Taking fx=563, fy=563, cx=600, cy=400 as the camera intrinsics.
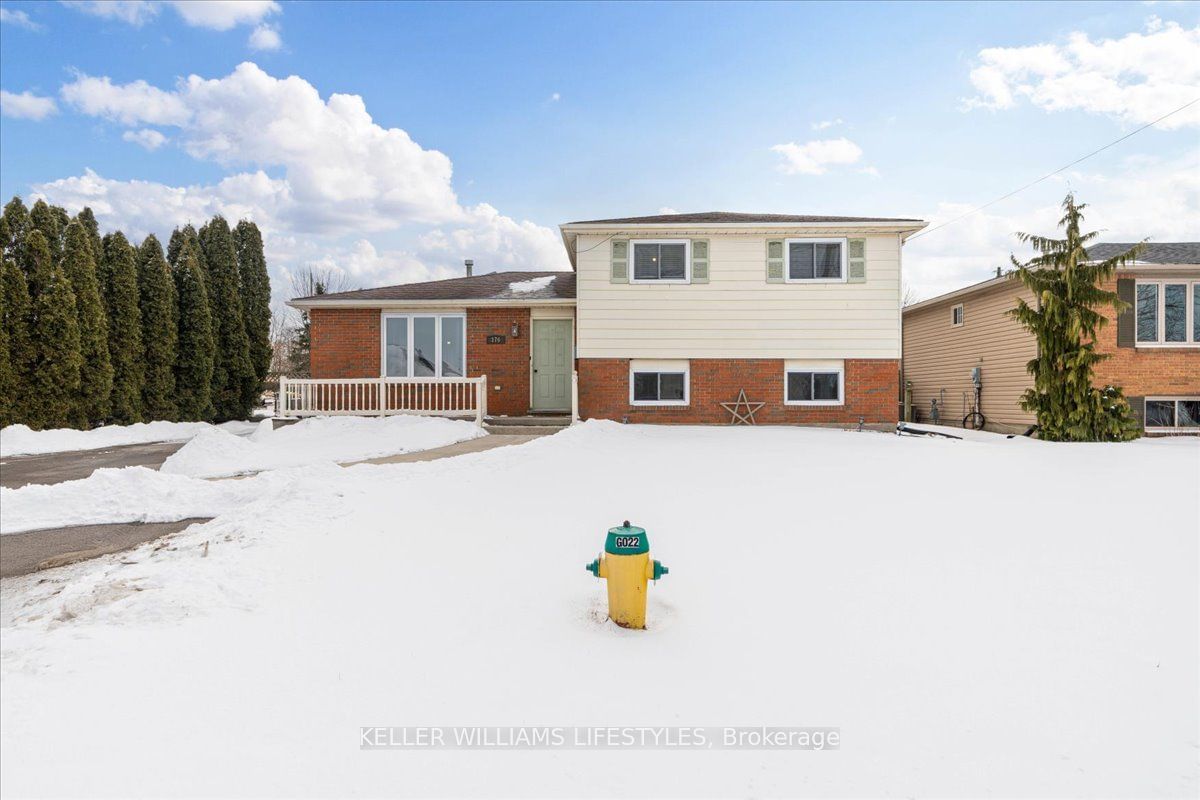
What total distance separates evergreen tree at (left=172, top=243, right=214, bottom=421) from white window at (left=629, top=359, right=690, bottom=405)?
1255 cm

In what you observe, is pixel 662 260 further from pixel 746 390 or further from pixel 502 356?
pixel 502 356

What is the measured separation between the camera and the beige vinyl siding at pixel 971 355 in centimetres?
1512

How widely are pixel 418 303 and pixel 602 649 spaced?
12.0m

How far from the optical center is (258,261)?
19.6m

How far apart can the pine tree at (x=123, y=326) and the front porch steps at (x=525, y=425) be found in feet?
31.1

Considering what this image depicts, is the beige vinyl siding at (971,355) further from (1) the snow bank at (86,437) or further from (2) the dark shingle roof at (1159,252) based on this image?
(1) the snow bank at (86,437)

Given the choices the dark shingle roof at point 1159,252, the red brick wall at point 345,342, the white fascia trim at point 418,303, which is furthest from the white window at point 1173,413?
the red brick wall at point 345,342

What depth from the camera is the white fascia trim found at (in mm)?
13469

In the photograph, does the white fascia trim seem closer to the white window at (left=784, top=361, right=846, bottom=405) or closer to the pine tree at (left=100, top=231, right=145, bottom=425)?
the pine tree at (left=100, top=231, right=145, bottom=425)

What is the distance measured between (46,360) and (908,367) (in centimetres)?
2542

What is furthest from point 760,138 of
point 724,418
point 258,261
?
point 258,261

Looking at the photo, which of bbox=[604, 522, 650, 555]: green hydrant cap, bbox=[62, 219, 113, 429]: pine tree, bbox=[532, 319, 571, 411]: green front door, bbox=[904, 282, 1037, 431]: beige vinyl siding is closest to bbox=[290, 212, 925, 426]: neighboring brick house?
bbox=[532, 319, 571, 411]: green front door

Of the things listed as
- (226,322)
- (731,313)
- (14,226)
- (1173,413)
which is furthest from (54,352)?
(1173,413)

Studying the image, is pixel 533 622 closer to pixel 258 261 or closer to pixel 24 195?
pixel 24 195
